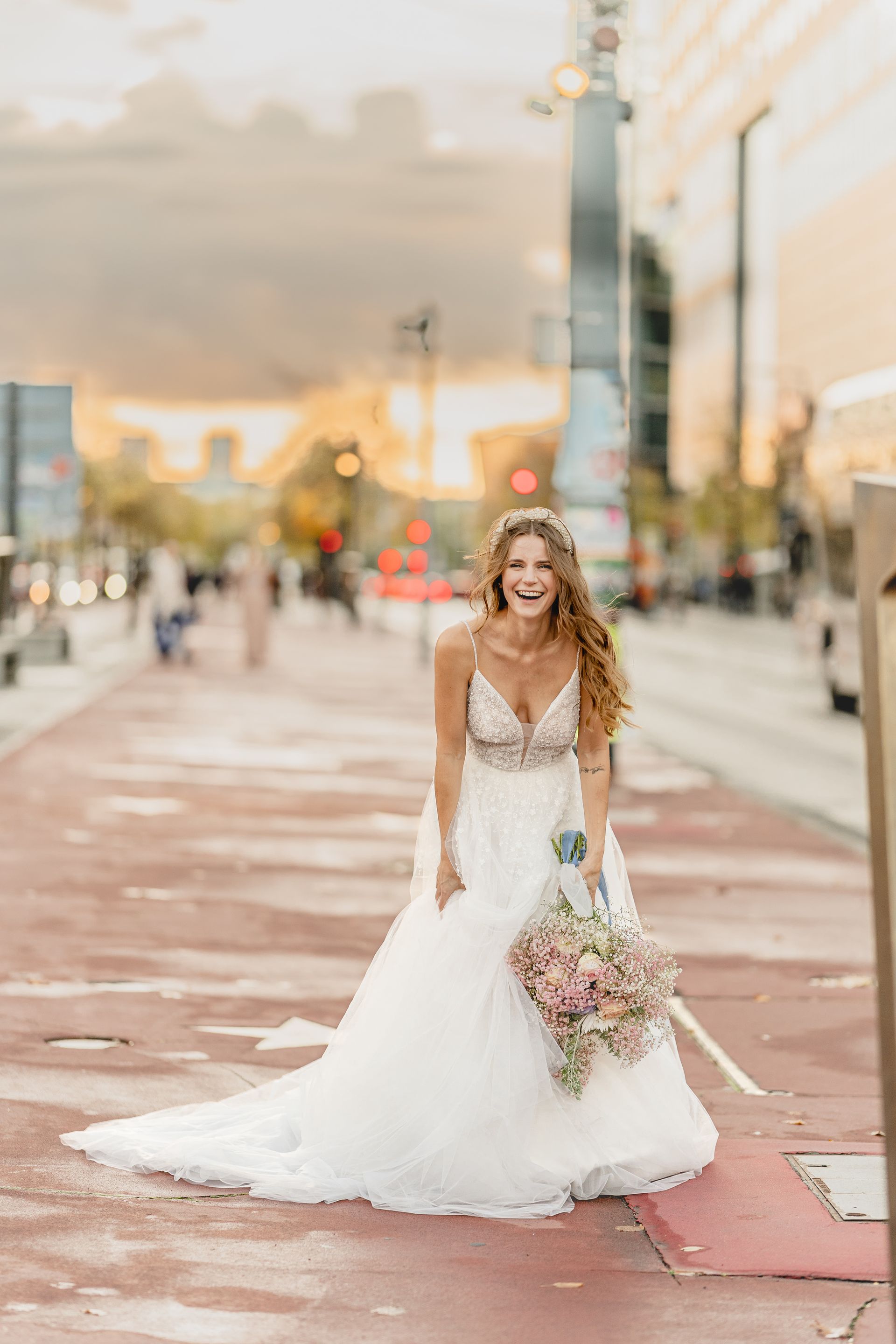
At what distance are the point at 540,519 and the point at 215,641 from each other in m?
38.5

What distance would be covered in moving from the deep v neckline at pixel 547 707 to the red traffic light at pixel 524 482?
579 inches

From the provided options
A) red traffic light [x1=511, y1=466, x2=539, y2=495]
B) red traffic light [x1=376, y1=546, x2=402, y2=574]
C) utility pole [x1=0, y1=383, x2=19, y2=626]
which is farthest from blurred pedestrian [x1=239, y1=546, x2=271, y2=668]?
red traffic light [x1=376, y1=546, x2=402, y2=574]

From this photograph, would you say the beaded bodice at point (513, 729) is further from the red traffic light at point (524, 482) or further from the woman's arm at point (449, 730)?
the red traffic light at point (524, 482)

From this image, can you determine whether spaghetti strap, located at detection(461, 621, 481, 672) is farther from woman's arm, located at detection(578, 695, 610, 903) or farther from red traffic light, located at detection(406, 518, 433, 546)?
red traffic light, located at detection(406, 518, 433, 546)

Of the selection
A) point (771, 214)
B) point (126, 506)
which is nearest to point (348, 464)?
point (771, 214)

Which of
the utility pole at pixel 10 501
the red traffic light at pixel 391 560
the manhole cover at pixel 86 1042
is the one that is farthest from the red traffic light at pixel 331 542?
the manhole cover at pixel 86 1042

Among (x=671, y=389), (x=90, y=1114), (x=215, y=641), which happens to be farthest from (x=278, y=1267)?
(x=671, y=389)

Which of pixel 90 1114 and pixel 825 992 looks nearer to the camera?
pixel 90 1114

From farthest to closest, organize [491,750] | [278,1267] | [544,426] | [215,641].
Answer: [544,426], [215,641], [491,750], [278,1267]

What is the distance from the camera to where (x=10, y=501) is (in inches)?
1240

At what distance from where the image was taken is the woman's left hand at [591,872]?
537cm

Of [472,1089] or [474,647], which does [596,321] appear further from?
[472,1089]

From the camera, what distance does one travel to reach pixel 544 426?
132 metres

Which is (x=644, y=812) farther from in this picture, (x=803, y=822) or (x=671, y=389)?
(x=671, y=389)
